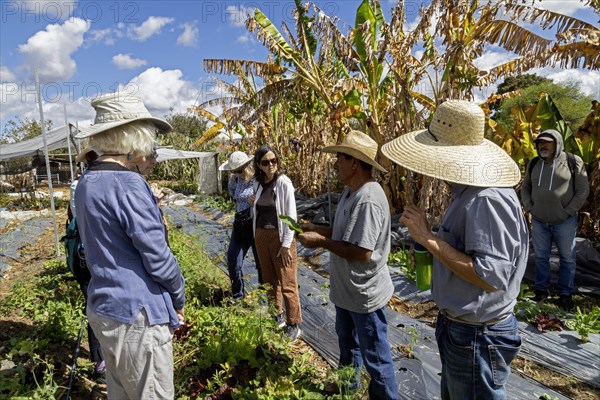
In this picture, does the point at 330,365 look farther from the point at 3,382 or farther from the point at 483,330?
the point at 3,382

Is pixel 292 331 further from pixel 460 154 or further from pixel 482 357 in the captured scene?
pixel 460 154

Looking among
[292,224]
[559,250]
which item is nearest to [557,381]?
[559,250]

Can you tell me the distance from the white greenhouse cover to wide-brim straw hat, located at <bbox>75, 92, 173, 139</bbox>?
12.9m

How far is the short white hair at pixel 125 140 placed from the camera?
1.82 m

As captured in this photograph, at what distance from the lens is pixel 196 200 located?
16.0m

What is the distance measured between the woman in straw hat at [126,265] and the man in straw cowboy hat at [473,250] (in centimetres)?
117

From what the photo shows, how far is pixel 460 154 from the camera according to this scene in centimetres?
171

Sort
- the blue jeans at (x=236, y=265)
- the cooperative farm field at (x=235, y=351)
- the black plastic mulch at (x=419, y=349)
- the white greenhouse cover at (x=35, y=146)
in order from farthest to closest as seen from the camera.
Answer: the white greenhouse cover at (x=35, y=146), the blue jeans at (x=236, y=265), the black plastic mulch at (x=419, y=349), the cooperative farm field at (x=235, y=351)

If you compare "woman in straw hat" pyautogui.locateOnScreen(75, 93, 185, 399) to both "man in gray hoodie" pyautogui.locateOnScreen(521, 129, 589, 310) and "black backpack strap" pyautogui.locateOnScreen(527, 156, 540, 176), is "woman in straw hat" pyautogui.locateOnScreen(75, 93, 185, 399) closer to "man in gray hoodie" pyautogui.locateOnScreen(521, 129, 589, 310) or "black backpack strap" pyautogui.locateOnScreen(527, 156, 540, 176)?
"man in gray hoodie" pyautogui.locateOnScreen(521, 129, 589, 310)

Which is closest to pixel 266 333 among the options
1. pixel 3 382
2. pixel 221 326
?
pixel 221 326

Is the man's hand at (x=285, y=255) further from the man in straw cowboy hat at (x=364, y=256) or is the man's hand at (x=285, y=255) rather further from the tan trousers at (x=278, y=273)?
the man in straw cowboy hat at (x=364, y=256)

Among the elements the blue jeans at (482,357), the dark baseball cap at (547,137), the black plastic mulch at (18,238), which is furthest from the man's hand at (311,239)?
the black plastic mulch at (18,238)

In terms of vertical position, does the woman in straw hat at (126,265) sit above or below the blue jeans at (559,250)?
above

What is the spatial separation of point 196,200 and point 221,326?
1319 centimetres
